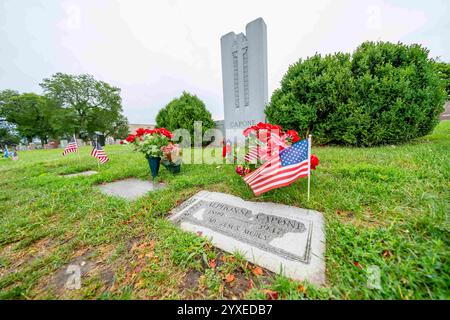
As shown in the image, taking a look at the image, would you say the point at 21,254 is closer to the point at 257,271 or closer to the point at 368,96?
the point at 257,271

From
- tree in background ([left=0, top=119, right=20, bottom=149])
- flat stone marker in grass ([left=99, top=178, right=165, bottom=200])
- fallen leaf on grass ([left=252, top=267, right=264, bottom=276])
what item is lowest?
fallen leaf on grass ([left=252, top=267, right=264, bottom=276])

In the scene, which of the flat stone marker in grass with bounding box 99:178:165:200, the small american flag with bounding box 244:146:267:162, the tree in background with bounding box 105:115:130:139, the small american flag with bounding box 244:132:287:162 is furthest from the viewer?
the tree in background with bounding box 105:115:130:139

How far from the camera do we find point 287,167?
1.94 metres

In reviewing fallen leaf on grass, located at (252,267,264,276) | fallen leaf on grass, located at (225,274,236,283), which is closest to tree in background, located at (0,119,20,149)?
fallen leaf on grass, located at (225,274,236,283)

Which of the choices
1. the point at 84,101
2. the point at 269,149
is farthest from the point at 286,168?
the point at 84,101

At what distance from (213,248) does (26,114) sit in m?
41.0

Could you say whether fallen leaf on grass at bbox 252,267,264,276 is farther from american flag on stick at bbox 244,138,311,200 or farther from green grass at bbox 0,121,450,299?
american flag on stick at bbox 244,138,311,200

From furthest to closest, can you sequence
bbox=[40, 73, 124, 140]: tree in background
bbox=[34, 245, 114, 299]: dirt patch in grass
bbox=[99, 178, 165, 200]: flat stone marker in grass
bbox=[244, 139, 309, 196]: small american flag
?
bbox=[40, 73, 124, 140]: tree in background < bbox=[99, 178, 165, 200]: flat stone marker in grass < bbox=[244, 139, 309, 196]: small american flag < bbox=[34, 245, 114, 299]: dirt patch in grass

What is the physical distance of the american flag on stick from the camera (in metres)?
1.91

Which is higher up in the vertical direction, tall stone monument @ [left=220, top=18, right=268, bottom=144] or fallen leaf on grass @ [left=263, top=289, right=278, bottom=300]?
tall stone monument @ [left=220, top=18, right=268, bottom=144]

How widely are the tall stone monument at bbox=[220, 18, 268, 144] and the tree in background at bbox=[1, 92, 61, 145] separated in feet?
103
